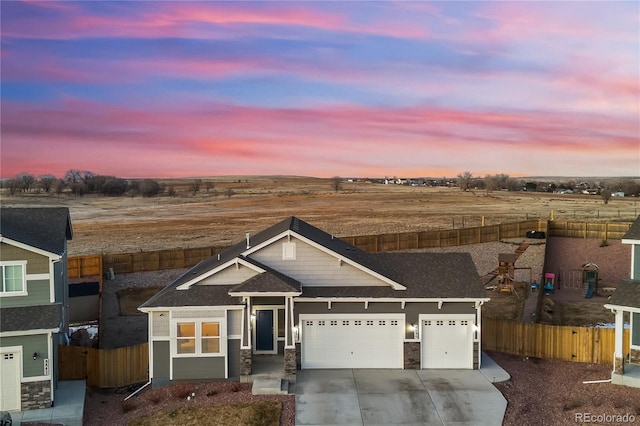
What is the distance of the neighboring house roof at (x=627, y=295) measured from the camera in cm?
1911

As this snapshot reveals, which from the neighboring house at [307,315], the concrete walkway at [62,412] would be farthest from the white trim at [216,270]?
the concrete walkway at [62,412]

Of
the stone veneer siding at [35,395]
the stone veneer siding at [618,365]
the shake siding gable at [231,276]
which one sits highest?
the shake siding gable at [231,276]

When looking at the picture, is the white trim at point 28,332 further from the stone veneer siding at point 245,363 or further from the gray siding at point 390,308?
the gray siding at point 390,308

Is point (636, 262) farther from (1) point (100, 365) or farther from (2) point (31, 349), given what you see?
(2) point (31, 349)

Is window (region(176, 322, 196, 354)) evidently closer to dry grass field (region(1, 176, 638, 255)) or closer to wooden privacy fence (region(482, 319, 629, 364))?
wooden privacy fence (region(482, 319, 629, 364))

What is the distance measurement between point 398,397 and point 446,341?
3.67 meters

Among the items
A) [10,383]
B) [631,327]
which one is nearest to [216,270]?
[10,383]

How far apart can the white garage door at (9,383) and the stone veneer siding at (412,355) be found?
1309 cm

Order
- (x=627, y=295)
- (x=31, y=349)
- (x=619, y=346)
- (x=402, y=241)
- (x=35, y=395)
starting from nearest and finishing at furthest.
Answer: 1. (x=35, y=395)
2. (x=31, y=349)
3. (x=619, y=346)
4. (x=627, y=295)
5. (x=402, y=241)

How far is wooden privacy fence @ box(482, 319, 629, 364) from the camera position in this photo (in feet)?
70.0

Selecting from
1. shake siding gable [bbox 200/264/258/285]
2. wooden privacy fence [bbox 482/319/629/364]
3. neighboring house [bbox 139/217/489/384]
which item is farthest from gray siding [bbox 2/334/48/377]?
wooden privacy fence [bbox 482/319/629/364]

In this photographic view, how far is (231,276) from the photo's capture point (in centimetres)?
2075

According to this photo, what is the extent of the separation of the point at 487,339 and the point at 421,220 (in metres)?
59.4

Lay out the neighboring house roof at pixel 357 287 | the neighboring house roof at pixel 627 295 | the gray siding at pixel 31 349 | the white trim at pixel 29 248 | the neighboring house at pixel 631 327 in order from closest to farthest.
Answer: the gray siding at pixel 31 349
the white trim at pixel 29 248
the neighboring house at pixel 631 327
the neighboring house roof at pixel 627 295
the neighboring house roof at pixel 357 287
